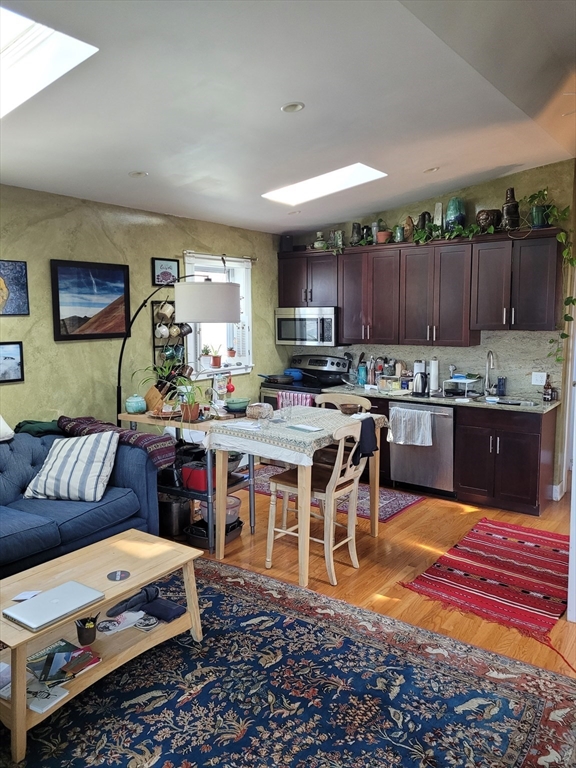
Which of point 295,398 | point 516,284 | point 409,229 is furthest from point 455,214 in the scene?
point 295,398

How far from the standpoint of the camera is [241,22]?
85.0 inches

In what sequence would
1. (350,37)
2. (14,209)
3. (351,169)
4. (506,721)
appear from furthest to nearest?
(351,169) < (14,209) < (350,37) < (506,721)

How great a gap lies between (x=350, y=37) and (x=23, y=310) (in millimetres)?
2727

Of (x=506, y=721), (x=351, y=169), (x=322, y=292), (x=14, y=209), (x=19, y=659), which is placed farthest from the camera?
(x=322, y=292)

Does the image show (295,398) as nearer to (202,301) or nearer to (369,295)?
(369,295)

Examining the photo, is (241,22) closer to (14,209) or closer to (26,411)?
(14,209)

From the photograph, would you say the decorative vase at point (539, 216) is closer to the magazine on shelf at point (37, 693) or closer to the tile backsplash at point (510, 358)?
the tile backsplash at point (510, 358)

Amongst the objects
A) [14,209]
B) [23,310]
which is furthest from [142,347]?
[14,209]

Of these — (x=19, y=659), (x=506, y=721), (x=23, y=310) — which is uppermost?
(x=23, y=310)

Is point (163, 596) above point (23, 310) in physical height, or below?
below

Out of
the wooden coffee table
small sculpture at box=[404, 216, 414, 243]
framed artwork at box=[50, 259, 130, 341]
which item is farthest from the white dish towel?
the wooden coffee table

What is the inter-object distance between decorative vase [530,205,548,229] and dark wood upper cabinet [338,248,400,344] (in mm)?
1226

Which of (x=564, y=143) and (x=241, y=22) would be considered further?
(x=564, y=143)

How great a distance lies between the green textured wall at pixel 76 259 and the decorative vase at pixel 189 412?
0.96 meters
